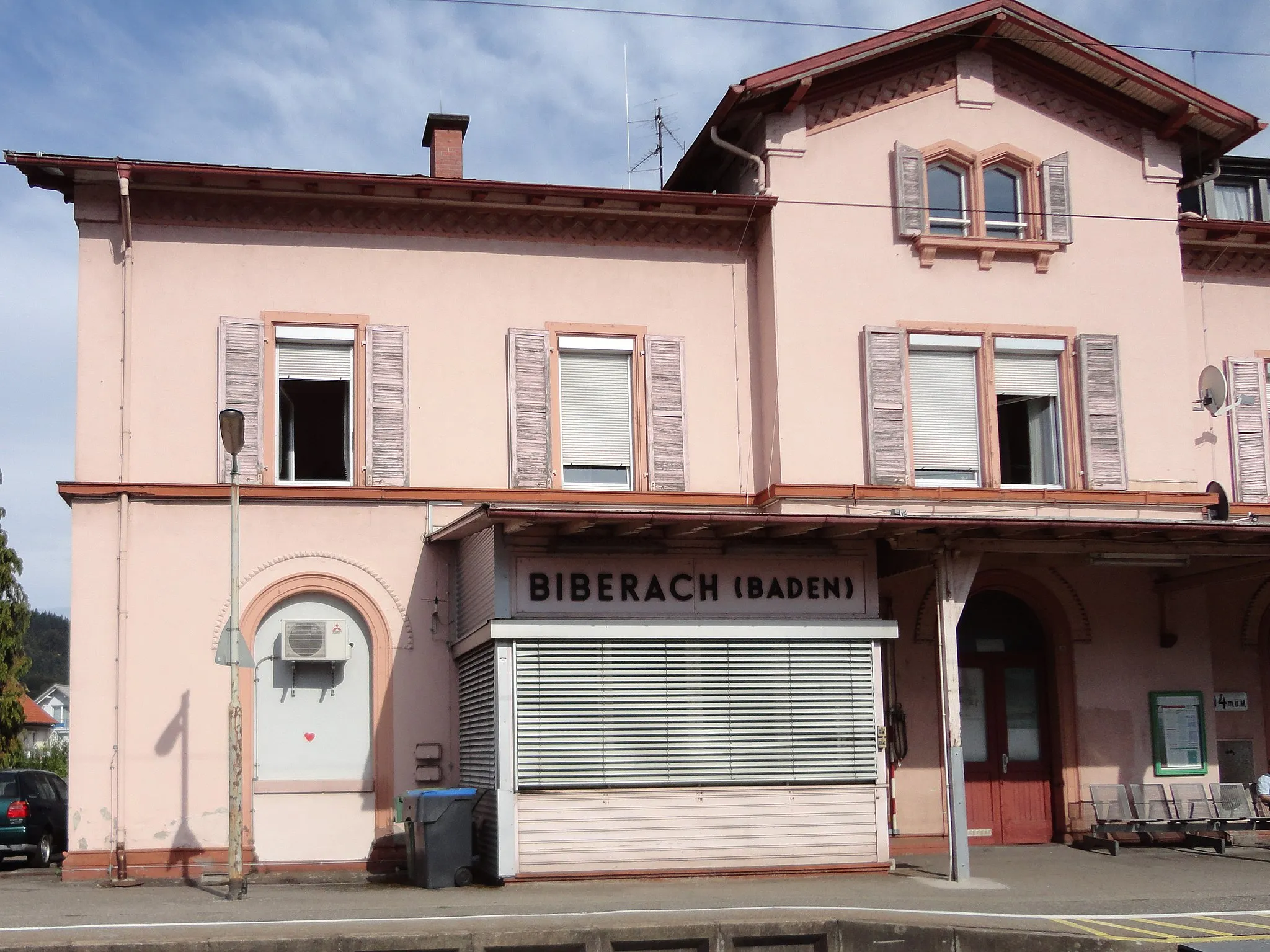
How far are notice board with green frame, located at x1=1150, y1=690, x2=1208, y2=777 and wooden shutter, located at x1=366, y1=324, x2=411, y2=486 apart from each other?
31.1 ft

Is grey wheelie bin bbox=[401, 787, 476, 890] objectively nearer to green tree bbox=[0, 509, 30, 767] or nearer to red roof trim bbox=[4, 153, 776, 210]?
red roof trim bbox=[4, 153, 776, 210]

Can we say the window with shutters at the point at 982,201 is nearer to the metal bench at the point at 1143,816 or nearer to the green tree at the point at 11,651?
the metal bench at the point at 1143,816

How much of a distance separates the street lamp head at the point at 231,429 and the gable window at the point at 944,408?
7853mm

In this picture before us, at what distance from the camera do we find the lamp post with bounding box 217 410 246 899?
13.5 metres

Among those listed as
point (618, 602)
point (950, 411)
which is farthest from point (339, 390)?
point (950, 411)

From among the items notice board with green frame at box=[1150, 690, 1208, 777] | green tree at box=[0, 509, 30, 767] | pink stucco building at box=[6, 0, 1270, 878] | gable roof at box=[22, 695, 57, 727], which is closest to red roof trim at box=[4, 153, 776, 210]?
pink stucco building at box=[6, 0, 1270, 878]

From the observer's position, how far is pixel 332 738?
1602 cm

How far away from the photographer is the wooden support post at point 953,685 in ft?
47.4

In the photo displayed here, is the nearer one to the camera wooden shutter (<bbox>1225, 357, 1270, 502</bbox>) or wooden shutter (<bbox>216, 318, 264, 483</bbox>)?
wooden shutter (<bbox>216, 318, 264, 483</bbox>)

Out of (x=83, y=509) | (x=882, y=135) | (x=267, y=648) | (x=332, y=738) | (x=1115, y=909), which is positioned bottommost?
(x=1115, y=909)

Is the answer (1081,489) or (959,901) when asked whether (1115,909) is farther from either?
(1081,489)

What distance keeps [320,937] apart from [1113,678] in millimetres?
10987

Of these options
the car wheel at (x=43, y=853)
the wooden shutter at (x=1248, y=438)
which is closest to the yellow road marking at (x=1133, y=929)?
the wooden shutter at (x=1248, y=438)

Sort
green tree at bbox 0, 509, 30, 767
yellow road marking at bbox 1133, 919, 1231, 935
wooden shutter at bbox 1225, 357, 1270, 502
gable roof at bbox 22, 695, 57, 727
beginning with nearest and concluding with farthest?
yellow road marking at bbox 1133, 919, 1231, 935 < wooden shutter at bbox 1225, 357, 1270, 502 < green tree at bbox 0, 509, 30, 767 < gable roof at bbox 22, 695, 57, 727
